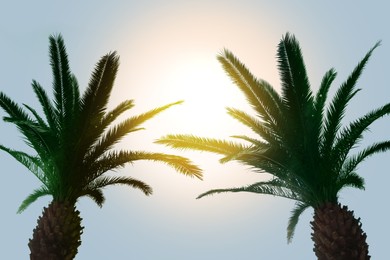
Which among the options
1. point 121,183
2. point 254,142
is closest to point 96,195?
point 121,183

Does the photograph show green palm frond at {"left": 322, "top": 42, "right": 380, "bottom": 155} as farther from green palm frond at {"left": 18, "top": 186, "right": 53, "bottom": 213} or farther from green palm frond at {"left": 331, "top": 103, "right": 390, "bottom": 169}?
green palm frond at {"left": 18, "top": 186, "right": 53, "bottom": 213}

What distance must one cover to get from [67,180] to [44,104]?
2313mm

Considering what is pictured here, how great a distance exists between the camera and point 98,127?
499 inches

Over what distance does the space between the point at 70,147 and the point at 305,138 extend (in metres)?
6.29

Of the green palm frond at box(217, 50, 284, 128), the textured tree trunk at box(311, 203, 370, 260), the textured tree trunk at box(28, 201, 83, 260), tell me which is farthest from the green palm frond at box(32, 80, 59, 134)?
the textured tree trunk at box(311, 203, 370, 260)

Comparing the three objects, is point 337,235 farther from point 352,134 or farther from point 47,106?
point 47,106

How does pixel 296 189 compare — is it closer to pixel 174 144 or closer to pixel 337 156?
pixel 337 156

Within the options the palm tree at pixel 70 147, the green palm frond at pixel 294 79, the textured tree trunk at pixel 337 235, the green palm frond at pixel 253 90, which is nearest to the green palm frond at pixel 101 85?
the palm tree at pixel 70 147

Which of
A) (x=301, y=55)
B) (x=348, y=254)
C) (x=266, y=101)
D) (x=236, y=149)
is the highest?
(x=301, y=55)

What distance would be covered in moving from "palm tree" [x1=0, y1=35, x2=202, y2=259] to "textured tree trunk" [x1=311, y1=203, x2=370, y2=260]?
3774mm

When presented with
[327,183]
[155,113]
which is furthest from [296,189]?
[155,113]

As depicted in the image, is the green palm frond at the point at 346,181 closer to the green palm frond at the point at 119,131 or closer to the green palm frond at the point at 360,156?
the green palm frond at the point at 360,156

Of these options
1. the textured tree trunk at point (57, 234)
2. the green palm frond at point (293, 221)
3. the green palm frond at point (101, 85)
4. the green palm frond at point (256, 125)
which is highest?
the green palm frond at point (101, 85)

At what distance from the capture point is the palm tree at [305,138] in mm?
11156
